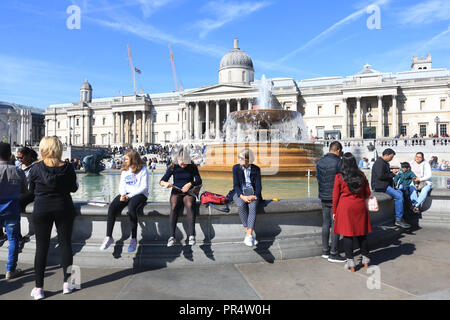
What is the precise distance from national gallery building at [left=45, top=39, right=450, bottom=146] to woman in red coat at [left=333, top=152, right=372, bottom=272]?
45.0 meters

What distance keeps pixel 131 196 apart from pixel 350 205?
2955 mm

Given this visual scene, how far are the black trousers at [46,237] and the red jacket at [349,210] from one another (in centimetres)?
337

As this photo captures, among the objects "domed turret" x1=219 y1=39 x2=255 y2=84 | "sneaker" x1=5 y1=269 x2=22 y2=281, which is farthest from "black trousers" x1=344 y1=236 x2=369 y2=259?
"domed turret" x1=219 y1=39 x2=255 y2=84

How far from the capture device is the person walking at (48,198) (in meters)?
3.54

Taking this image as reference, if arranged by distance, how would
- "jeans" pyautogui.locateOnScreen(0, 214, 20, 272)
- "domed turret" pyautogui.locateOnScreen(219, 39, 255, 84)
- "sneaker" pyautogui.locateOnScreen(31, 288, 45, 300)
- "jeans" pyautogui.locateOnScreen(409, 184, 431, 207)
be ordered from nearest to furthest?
"sneaker" pyautogui.locateOnScreen(31, 288, 45, 300)
"jeans" pyautogui.locateOnScreen(0, 214, 20, 272)
"jeans" pyautogui.locateOnScreen(409, 184, 431, 207)
"domed turret" pyautogui.locateOnScreen(219, 39, 255, 84)

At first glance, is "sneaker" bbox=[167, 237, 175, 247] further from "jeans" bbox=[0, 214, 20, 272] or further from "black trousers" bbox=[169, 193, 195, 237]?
"jeans" bbox=[0, 214, 20, 272]

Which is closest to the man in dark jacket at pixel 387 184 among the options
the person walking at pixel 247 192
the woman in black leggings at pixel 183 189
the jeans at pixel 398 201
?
the jeans at pixel 398 201

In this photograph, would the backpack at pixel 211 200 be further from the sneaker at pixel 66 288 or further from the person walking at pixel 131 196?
the sneaker at pixel 66 288

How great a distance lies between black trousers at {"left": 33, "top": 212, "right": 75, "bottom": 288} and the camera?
3.53 metres

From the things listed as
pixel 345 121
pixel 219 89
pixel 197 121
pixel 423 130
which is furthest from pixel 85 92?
pixel 423 130

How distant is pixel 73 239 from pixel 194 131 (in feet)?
189

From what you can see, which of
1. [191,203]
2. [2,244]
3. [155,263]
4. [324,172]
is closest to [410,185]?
[324,172]

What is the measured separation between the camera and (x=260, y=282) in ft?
12.6

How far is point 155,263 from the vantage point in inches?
174
